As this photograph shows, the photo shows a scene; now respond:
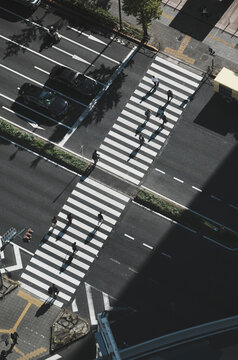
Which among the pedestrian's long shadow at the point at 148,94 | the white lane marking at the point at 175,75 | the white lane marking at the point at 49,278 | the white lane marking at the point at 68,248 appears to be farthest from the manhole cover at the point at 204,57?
the white lane marking at the point at 49,278

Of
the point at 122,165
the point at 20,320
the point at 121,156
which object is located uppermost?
the point at 121,156

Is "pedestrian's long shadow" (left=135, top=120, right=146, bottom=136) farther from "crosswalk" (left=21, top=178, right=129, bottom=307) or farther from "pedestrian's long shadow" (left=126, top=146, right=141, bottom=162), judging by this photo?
"crosswalk" (left=21, top=178, right=129, bottom=307)

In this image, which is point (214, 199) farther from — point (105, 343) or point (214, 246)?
point (105, 343)

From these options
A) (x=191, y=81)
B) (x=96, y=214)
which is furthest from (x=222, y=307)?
(x=191, y=81)

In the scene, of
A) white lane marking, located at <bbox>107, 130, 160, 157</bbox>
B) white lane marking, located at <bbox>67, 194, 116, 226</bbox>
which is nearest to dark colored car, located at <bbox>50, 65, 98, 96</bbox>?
white lane marking, located at <bbox>107, 130, 160, 157</bbox>

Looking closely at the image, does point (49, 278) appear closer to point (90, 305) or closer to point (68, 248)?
point (68, 248)

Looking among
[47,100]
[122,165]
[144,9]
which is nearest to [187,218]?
[122,165]

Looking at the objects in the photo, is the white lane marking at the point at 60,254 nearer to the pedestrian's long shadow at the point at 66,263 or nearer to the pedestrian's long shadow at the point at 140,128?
the pedestrian's long shadow at the point at 66,263
